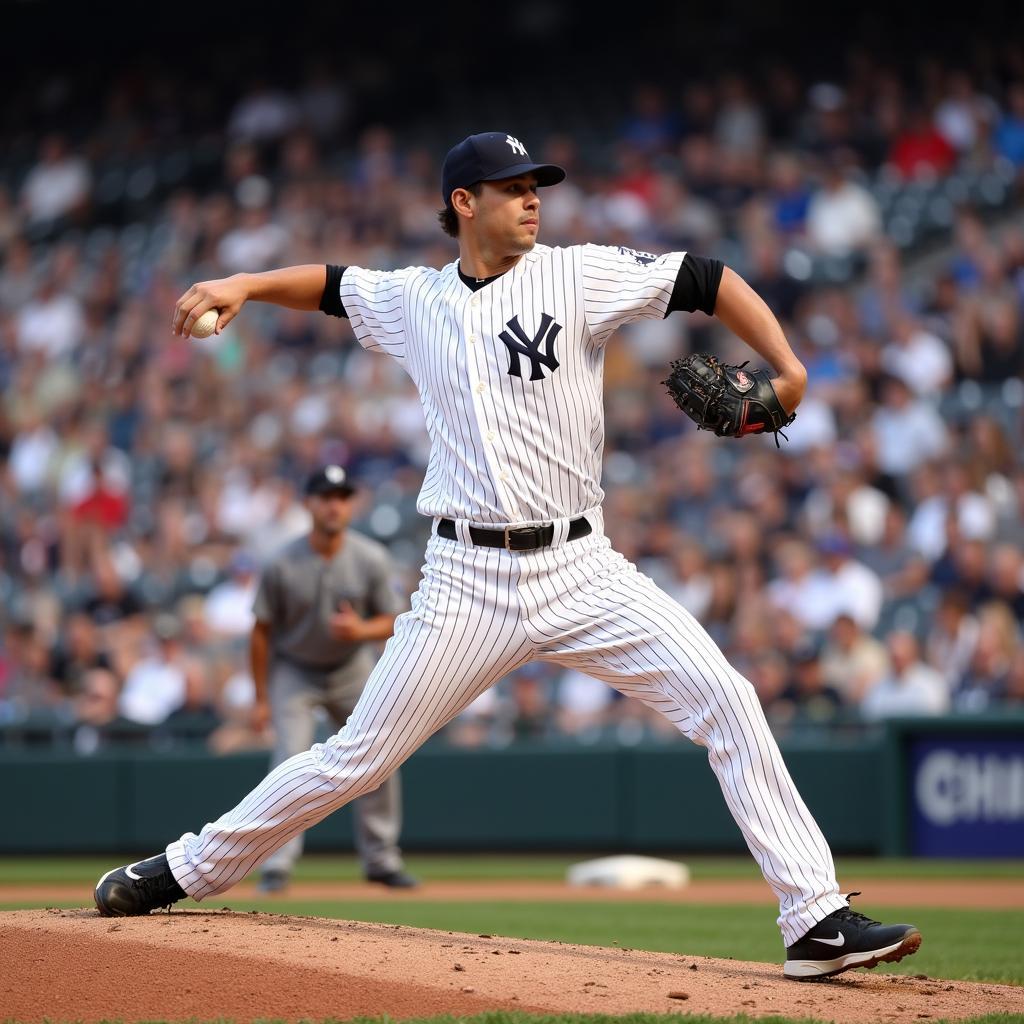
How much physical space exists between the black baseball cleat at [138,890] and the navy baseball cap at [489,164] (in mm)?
1967

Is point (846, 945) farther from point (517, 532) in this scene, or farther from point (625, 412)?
point (625, 412)

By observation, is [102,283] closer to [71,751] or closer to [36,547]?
[36,547]

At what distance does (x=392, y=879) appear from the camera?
8.08 metres

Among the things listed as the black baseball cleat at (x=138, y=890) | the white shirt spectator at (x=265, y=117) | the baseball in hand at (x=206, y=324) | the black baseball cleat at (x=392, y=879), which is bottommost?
the black baseball cleat at (x=392, y=879)

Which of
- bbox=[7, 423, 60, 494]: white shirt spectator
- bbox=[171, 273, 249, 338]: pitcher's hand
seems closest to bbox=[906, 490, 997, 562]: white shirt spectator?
bbox=[171, 273, 249, 338]: pitcher's hand

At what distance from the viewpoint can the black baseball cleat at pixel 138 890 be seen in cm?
471

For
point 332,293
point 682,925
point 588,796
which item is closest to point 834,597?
point 588,796

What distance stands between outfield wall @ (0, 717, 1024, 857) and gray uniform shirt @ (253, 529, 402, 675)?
9.06 ft

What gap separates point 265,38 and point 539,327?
16871mm

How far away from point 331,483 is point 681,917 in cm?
245

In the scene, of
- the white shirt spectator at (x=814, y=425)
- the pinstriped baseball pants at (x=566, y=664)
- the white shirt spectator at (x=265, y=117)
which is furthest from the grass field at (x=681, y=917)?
the white shirt spectator at (x=265, y=117)

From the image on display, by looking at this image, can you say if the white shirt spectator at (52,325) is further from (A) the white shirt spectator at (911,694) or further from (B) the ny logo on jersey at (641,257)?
(B) the ny logo on jersey at (641,257)

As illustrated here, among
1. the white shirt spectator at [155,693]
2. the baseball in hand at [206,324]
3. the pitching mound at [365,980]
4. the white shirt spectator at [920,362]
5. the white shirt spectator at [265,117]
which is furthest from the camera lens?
the white shirt spectator at [265,117]

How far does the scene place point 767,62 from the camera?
16.3 m
